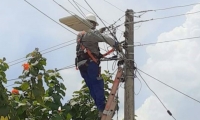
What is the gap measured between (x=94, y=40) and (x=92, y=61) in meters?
0.36

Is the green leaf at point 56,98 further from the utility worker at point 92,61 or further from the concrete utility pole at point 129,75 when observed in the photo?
the concrete utility pole at point 129,75

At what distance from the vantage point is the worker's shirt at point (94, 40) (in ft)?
25.1

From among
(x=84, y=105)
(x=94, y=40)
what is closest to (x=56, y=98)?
(x=84, y=105)

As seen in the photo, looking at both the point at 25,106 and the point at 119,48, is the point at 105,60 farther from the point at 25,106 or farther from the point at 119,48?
the point at 25,106

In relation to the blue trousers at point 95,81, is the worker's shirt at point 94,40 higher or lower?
higher

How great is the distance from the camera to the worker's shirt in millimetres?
7645

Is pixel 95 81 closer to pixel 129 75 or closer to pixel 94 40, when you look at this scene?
pixel 94 40

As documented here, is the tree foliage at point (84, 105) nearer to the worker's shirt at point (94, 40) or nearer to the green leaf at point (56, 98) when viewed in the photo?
the green leaf at point (56, 98)

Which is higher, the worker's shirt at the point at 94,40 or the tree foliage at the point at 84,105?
the worker's shirt at the point at 94,40

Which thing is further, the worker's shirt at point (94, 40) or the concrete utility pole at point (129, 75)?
the concrete utility pole at point (129, 75)

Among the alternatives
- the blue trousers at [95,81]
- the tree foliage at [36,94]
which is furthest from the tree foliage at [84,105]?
the blue trousers at [95,81]

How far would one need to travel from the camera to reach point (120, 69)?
8328 mm

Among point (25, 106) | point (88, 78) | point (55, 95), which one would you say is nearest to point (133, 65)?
point (88, 78)

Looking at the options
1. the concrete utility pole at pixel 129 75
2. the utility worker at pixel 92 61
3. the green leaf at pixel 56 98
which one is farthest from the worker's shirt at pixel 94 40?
the green leaf at pixel 56 98
